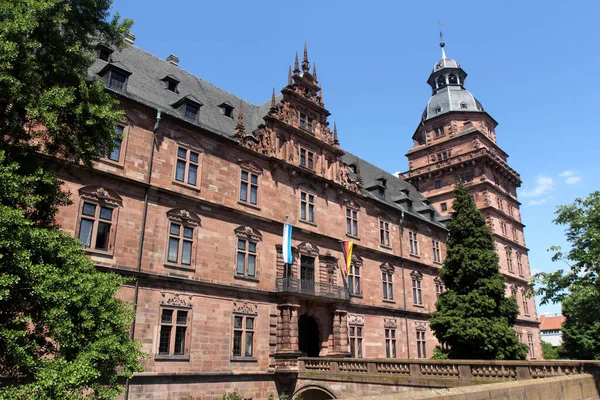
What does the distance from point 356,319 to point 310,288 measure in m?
5.07

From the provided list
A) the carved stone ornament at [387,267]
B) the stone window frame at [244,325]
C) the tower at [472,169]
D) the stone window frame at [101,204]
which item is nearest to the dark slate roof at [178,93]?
the carved stone ornament at [387,267]

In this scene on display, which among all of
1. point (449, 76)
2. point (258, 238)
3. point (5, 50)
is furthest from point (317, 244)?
point (449, 76)

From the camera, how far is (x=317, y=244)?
2917 centimetres

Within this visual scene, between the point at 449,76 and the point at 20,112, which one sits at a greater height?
the point at 449,76

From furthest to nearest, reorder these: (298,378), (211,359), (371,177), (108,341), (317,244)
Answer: (371,177), (317,244), (298,378), (211,359), (108,341)

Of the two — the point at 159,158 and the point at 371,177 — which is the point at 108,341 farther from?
the point at 371,177

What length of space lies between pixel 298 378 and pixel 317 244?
8.36 meters

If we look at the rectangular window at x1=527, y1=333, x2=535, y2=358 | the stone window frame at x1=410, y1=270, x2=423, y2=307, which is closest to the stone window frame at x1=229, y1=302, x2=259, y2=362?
the stone window frame at x1=410, y1=270, x2=423, y2=307

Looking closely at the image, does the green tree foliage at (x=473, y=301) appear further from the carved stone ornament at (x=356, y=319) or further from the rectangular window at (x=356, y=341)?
the rectangular window at (x=356, y=341)

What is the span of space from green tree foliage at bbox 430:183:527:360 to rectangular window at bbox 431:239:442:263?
791 centimetres

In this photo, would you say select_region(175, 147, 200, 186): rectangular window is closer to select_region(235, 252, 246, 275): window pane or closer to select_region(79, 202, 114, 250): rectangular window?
select_region(79, 202, 114, 250): rectangular window

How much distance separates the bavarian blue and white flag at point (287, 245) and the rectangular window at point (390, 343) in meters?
11.0

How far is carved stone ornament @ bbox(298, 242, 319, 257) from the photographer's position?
91.7 feet

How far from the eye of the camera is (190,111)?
24.6 meters
